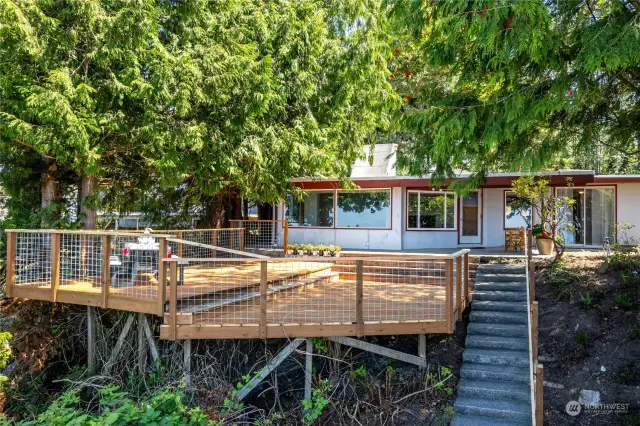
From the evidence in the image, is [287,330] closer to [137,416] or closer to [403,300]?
[137,416]

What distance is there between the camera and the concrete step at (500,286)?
25.2 feet

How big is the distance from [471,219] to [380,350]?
853cm

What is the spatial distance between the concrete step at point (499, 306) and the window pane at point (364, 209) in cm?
564

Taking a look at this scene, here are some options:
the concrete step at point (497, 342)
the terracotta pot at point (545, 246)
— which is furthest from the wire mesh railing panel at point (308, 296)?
the terracotta pot at point (545, 246)

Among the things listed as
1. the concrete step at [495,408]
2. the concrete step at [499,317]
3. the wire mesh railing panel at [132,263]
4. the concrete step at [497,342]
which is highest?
the wire mesh railing panel at [132,263]

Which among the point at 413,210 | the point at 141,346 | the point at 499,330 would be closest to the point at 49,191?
the point at 141,346

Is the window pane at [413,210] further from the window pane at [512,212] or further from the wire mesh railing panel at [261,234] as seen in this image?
the wire mesh railing panel at [261,234]

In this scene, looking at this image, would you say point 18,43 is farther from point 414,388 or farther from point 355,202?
point 355,202

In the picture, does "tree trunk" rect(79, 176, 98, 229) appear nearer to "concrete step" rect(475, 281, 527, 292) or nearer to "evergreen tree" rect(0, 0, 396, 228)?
"evergreen tree" rect(0, 0, 396, 228)

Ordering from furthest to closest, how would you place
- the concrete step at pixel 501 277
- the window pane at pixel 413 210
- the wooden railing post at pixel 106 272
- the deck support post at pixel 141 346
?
the window pane at pixel 413 210 → the concrete step at pixel 501 277 → the deck support post at pixel 141 346 → the wooden railing post at pixel 106 272

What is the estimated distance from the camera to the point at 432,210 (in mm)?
13211

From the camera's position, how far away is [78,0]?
613cm

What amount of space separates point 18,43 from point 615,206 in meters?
14.4

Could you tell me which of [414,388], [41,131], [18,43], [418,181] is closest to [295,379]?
[414,388]
